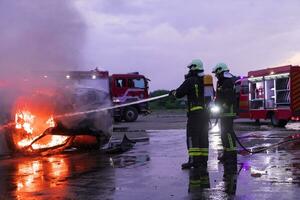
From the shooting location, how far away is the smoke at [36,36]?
9.41 meters

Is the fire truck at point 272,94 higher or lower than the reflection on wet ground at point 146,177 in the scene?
higher

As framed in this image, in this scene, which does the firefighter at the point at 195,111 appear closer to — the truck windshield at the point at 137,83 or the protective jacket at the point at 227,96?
the protective jacket at the point at 227,96

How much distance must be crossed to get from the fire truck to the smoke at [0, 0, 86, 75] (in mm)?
10017

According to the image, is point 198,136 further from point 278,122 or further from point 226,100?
point 278,122

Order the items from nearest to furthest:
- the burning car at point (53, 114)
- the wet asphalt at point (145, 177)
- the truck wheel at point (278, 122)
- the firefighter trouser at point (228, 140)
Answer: the wet asphalt at point (145, 177), the firefighter trouser at point (228, 140), the burning car at point (53, 114), the truck wheel at point (278, 122)

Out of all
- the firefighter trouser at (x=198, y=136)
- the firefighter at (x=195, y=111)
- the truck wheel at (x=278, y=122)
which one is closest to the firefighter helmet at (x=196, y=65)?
the firefighter at (x=195, y=111)

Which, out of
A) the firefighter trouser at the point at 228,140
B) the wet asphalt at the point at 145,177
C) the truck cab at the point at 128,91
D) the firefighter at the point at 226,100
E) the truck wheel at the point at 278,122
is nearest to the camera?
the wet asphalt at the point at 145,177

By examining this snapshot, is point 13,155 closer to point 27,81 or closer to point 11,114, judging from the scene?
point 11,114

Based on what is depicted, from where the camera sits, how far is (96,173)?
8.07 metres

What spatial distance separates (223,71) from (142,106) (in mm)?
21168

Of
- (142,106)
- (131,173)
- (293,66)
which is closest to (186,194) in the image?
(131,173)

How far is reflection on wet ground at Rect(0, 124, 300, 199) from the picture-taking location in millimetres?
6320

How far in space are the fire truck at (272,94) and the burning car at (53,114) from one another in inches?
363

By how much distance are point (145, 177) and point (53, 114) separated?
342 centimetres
